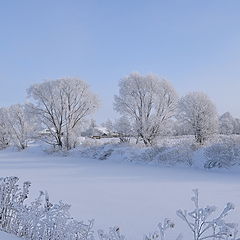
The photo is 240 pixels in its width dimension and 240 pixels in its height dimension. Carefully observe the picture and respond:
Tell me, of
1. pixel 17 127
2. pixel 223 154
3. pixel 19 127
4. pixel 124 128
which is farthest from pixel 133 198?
pixel 17 127

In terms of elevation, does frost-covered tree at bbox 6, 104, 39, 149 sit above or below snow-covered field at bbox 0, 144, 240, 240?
above

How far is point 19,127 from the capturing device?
47219mm

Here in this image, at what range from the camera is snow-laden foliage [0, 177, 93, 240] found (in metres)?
4.50

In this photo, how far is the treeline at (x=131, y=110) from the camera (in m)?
33.6

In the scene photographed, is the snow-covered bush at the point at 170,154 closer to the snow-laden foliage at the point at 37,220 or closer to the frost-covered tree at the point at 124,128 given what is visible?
the frost-covered tree at the point at 124,128

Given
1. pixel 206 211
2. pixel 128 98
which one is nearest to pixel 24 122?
pixel 128 98

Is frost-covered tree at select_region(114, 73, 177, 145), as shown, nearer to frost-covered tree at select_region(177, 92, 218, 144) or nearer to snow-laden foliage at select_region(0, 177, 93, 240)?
frost-covered tree at select_region(177, 92, 218, 144)

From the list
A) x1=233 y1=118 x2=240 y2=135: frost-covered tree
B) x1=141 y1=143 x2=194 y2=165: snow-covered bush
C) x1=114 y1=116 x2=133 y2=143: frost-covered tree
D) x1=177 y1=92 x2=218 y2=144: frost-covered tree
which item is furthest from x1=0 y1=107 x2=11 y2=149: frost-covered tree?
x1=233 y1=118 x2=240 y2=135: frost-covered tree

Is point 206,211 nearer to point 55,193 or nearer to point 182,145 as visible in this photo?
point 55,193

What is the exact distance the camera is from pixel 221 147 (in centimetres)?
2027

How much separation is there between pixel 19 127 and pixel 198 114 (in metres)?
24.0

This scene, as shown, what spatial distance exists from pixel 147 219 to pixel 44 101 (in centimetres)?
3202

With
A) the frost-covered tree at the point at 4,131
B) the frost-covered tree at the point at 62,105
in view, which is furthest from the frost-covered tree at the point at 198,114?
the frost-covered tree at the point at 4,131

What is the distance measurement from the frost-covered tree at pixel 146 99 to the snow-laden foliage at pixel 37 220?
1104 inches
